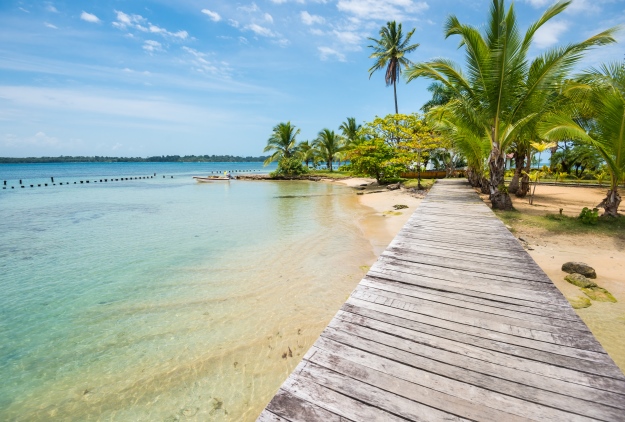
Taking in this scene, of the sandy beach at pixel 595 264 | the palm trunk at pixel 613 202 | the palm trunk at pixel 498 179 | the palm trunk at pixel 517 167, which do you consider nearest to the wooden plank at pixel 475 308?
the sandy beach at pixel 595 264

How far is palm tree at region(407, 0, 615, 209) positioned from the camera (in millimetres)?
8461

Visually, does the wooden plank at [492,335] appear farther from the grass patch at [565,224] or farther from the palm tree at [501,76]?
the palm tree at [501,76]

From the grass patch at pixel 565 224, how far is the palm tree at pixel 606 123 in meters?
0.69

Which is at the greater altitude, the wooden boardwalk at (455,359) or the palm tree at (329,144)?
the palm tree at (329,144)

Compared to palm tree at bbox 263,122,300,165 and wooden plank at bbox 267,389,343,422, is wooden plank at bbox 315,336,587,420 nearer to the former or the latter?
wooden plank at bbox 267,389,343,422

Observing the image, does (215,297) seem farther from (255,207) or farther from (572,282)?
(255,207)

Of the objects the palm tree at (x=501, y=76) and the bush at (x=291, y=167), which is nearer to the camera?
the palm tree at (x=501, y=76)

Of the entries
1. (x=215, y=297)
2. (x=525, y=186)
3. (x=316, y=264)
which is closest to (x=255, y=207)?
(x=316, y=264)

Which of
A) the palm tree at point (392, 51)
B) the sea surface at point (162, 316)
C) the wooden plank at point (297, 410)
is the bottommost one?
the sea surface at point (162, 316)

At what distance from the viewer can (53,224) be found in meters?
13.1

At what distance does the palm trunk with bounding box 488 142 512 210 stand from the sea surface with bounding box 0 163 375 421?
16.9 ft

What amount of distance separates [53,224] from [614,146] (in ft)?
70.1

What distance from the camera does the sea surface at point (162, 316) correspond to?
339 cm

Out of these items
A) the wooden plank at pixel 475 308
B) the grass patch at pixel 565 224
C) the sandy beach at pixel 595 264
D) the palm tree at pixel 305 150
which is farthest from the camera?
the palm tree at pixel 305 150
